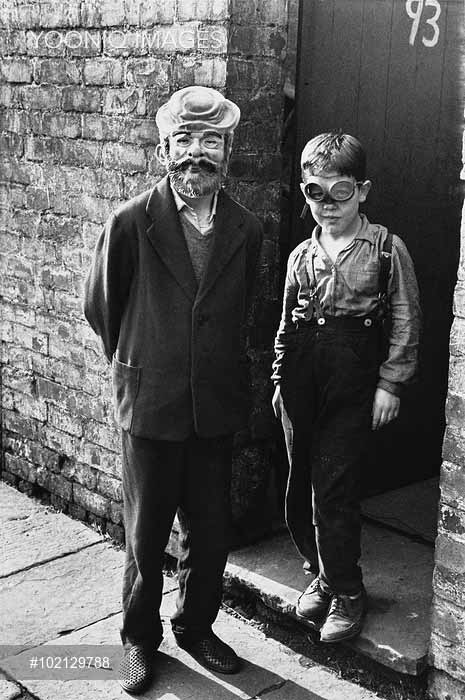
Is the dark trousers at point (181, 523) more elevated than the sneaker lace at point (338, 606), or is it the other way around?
the dark trousers at point (181, 523)

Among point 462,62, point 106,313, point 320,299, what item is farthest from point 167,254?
point 462,62

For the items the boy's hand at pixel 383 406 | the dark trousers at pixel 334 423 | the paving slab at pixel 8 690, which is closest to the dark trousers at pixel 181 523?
the dark trousers at pixel 334 423

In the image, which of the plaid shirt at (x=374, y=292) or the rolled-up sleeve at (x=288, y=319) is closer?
the plaid shirt at (x=374, y=292)

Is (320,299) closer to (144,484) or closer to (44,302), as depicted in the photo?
(144,484)

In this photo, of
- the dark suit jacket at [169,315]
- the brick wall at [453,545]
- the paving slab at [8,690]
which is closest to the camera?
the brick wall at [453,545]

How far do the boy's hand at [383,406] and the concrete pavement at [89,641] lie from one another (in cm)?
102

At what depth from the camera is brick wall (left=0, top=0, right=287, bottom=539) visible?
389cm

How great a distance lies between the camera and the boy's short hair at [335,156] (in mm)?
3232

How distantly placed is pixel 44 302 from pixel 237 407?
1.84 metres

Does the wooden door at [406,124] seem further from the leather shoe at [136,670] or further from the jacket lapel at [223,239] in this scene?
the leather shoe at [136,670]

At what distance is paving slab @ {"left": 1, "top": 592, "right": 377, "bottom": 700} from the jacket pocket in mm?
963

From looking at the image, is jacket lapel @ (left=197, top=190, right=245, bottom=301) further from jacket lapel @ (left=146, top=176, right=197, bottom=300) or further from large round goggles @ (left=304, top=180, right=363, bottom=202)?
large round goggles @ (left=304, top=180, right=363, bottom=202)

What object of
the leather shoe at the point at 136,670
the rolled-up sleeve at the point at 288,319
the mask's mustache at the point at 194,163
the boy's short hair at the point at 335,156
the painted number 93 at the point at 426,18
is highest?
the painted number 93 at the point at 426,18

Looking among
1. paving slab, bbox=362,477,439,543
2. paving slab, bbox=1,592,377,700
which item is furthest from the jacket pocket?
paving slab, bbox=362,477,439,543
